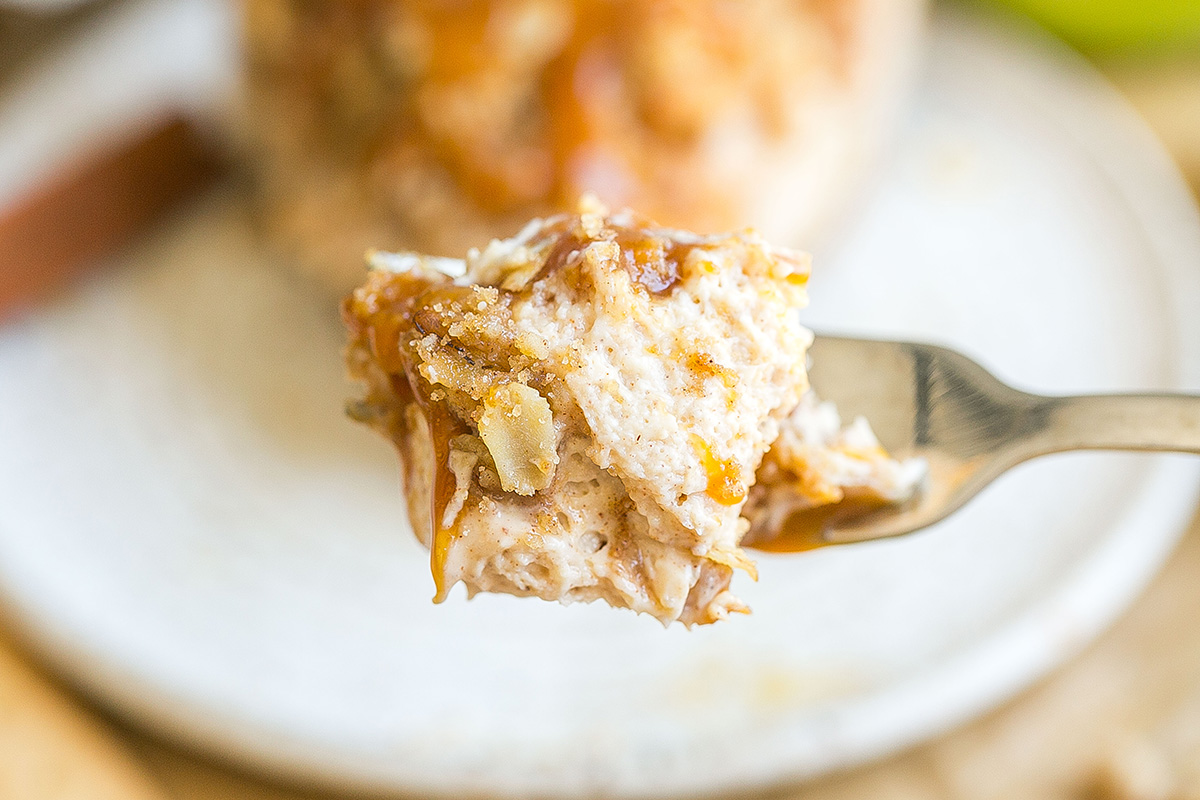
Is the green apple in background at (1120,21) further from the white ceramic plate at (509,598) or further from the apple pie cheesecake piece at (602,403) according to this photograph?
the apple pie cheesecake piece at (602,403)

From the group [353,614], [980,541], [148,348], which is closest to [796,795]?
[980,541]

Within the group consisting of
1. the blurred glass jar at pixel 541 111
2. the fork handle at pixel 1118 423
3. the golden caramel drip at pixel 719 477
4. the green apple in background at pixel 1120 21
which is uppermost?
the green apple in background at pixel 1120 21

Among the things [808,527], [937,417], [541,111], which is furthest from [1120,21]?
[808,527]

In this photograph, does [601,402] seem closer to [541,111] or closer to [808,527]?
[808,527]

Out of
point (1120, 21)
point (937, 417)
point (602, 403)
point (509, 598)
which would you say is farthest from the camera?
point (1120, 21)

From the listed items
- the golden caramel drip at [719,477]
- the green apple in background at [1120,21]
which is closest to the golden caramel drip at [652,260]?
the golden caramel drip at [719,477]

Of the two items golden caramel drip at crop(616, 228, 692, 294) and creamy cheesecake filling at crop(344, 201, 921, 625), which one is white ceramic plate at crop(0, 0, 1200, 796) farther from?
golden caramel drip at crop(616, 228, 692, 294)
